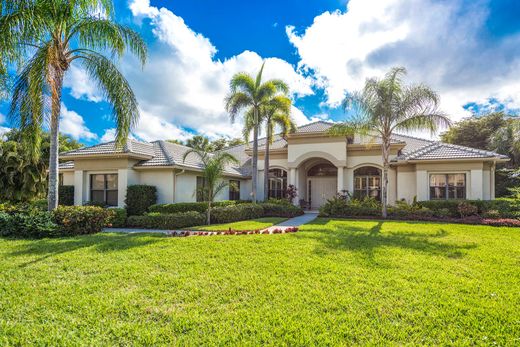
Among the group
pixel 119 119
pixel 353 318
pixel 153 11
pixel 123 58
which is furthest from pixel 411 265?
pixel 153 11

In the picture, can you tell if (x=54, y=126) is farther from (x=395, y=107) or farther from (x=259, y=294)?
(x=395, y=107)

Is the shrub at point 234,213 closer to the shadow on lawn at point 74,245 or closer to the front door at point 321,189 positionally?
the shadow on lawn at point 74,245

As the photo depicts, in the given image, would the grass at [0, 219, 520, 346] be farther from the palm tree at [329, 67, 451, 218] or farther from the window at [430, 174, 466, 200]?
the window at [430, 174, 466, 200]

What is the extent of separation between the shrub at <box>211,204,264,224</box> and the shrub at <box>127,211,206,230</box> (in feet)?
3.60

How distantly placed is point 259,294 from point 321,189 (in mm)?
20318

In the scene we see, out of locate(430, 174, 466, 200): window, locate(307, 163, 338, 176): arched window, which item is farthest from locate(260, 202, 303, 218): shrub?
locate(430, 174, 466, 200): window

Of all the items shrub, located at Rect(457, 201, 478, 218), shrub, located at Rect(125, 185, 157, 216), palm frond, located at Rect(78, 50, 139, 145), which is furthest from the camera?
shrub, located at Rect(125, 185, 157, 216)

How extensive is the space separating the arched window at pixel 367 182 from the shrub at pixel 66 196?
1955cm

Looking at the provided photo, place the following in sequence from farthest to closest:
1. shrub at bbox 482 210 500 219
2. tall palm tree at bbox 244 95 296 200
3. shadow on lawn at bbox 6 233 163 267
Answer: tall palm tree at bbox 244 95 296 200 < shrub at bbox 482 210 500 219 < shadow on lawn at bbox 6 233 163 267

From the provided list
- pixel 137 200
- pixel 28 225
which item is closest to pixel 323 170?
pixel 137 200

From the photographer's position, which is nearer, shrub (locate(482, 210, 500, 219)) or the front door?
shrub (locate(482, 210, 500, 219))

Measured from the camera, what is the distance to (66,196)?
59.6 ft

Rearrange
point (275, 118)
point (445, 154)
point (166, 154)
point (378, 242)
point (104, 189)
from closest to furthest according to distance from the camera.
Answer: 1. point (378, 242)
2. point (104, 189)
3. point (166, 154)
4. point (445, 154)
5. point (275, 118)

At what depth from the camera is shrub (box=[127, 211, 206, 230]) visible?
13.1m
